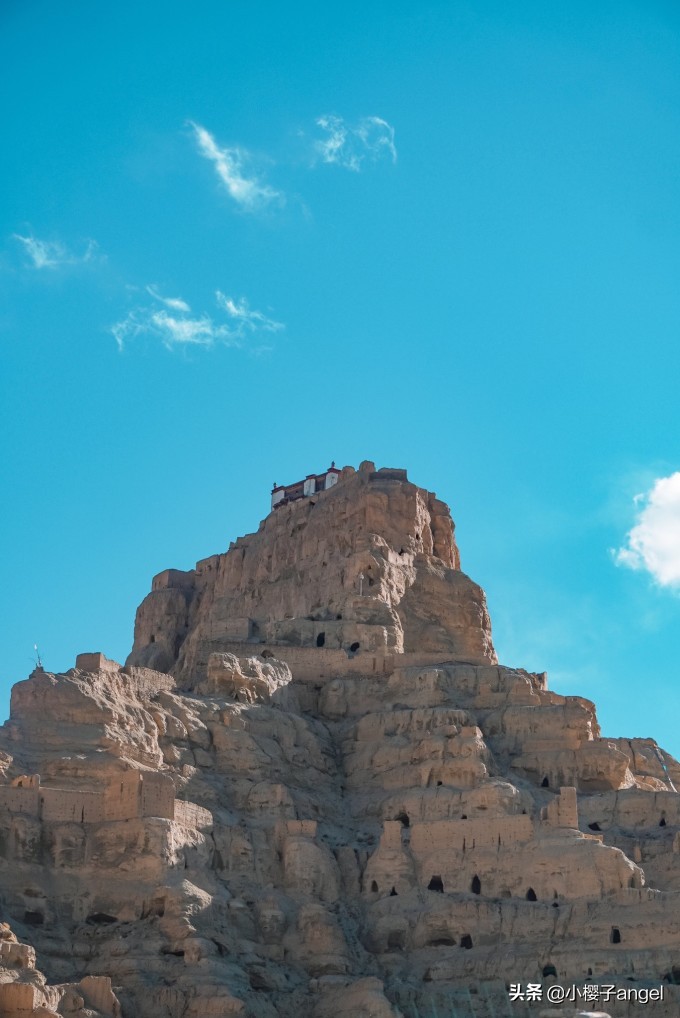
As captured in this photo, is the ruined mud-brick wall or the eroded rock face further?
the eroded rock face

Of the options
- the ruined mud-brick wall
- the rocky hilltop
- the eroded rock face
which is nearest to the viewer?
the rocky hilltop

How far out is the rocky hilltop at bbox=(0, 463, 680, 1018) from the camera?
76.7 m

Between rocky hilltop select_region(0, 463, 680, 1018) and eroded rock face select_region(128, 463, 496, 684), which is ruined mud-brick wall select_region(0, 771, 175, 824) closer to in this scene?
rocky hilltop select_region(0, 463, 680, 1018)

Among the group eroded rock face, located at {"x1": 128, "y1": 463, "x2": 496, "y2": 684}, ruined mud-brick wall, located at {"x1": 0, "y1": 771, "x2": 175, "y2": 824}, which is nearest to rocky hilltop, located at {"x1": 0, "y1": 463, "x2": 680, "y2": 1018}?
ruined mud-brick wall, located at {"x1": 0, "y1": 771, "x2": 175, "y2": 824}

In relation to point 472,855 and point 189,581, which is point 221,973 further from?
point 189,581

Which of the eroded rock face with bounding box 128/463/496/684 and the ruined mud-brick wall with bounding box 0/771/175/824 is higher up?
the eroded rock face with bounding box 128/463/496/684

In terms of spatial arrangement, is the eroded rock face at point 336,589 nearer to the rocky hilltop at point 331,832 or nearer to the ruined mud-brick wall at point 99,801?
the rocky hilltop at point 331,832

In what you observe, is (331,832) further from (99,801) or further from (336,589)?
(336,589)

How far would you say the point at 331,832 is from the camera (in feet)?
290

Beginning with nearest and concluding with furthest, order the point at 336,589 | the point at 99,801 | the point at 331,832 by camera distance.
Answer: the point at 99,801 → the point at 331,832 → the point at 336,589

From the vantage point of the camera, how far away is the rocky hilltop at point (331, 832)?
76.7 metres

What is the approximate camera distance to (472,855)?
278ft

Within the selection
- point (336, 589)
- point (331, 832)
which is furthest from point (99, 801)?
point (336, 589)

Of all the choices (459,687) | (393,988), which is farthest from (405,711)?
(393,988)
